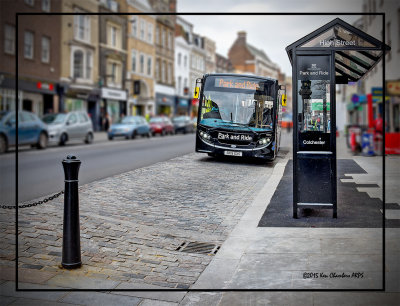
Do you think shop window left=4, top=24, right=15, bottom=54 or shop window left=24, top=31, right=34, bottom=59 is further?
shop window left=4, top=24, right=15, bottom=54

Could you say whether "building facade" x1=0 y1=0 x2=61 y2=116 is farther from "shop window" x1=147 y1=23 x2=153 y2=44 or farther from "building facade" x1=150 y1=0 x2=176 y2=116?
"building facade" x1=150 y1=0 x2=176 y2=116

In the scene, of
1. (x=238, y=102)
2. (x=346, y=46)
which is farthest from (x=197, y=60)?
(x=346, y=46)

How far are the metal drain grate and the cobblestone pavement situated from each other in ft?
0.18

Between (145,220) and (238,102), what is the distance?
5.49 feet

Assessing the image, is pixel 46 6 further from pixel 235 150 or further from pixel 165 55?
pixel 235 150

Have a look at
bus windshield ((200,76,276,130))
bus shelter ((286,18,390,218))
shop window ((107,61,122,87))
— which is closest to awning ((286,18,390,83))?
bus shelter ((286,18,390,218))

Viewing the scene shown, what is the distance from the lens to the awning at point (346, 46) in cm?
475

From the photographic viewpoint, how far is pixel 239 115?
12.8 feet

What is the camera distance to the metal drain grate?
479cm

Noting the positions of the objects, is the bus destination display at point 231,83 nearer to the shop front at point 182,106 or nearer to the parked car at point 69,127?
the shop front at point 182,106

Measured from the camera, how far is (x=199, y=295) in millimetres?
3922

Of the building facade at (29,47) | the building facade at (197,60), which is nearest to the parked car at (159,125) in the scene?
the building facade at (197,60)

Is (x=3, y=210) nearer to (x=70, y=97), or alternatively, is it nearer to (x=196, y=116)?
(x=70, y=97)

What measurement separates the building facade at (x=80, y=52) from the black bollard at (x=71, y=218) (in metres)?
1.11
